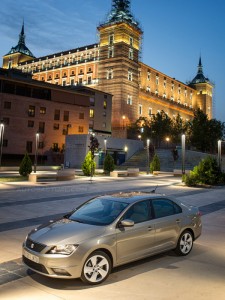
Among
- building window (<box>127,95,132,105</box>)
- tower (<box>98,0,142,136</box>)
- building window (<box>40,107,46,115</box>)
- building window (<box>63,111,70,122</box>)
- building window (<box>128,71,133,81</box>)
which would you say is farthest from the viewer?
building window (<box>128,71,133,81</box>)

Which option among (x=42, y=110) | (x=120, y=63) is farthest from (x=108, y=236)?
(x=120, y=63)

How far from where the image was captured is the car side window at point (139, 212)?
6.54 metres

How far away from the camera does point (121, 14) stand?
9281cm

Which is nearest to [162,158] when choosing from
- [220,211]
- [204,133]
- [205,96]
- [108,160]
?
[204,133]

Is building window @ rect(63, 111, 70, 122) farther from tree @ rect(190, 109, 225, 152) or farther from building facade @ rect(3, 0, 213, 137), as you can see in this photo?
tree @ rect(190, 109, 225, 152)

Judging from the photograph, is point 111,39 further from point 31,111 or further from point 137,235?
point 137,235

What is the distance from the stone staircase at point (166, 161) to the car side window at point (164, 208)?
46.0 m

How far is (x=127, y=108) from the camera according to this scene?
282 feet

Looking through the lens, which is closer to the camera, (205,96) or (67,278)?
(67,278)

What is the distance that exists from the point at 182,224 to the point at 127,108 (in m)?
79.8

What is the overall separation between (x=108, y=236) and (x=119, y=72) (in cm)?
8334

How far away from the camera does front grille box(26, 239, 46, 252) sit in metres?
5.55

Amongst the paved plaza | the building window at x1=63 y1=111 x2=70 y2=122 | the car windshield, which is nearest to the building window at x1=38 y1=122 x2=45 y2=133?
the building window at x1=63 y1=111 x2=70 y2=122

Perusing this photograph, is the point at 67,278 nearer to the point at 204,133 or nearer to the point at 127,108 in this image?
the point at 204,133
